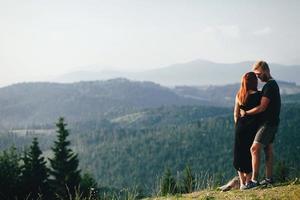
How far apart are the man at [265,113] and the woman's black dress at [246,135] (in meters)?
0.18

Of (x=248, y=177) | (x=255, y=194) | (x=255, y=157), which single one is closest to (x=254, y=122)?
(x=255, y=157)

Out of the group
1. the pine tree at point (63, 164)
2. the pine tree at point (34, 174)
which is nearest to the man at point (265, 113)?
the pine tree at point (34, 174)

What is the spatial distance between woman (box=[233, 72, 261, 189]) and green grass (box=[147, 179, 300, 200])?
1.88 feet

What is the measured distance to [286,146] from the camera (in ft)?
623

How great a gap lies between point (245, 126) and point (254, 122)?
221mm

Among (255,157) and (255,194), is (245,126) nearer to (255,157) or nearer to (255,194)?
(255,157)

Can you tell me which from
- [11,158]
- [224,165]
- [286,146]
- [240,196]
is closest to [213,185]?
[240,196]

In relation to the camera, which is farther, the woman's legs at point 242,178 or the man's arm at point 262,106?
the woman's legs at point 242,178

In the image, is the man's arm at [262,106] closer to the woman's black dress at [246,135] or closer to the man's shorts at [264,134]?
the woman's black dress at [246,135]

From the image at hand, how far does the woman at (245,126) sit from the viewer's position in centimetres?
914

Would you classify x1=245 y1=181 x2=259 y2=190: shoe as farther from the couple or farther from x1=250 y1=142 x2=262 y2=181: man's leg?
x1=250 y1=142 x2=262 y2=181: man's leg

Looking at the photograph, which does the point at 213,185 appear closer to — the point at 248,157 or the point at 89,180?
the point at 248,157

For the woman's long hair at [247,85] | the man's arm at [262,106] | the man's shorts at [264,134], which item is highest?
the woman's long hair at [247,85]

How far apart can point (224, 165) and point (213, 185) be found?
575 ft
